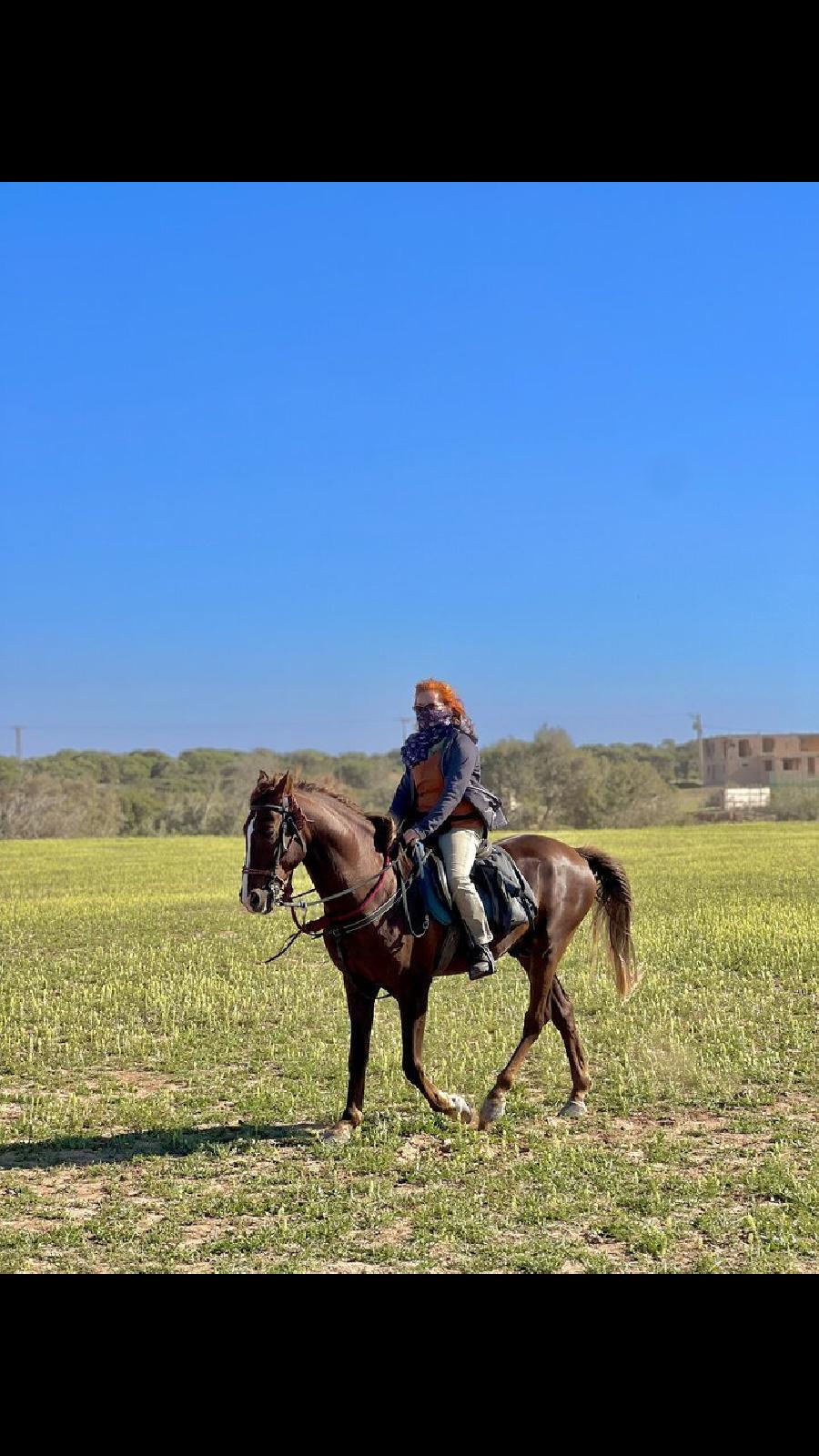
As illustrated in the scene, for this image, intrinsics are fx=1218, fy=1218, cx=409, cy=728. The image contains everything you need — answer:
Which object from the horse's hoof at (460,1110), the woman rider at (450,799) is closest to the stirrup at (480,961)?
the woman rider at (450,799)

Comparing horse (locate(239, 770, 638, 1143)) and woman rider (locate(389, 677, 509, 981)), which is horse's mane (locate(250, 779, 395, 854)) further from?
woman rider (locate(389, 677, 509, 981))

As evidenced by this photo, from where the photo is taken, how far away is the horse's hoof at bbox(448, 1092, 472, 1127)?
746 cm

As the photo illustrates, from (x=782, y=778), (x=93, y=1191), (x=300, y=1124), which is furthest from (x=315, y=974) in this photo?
(x=782, y=778)

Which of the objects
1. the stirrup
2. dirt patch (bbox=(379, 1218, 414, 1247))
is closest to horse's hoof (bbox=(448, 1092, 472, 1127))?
the stirrup

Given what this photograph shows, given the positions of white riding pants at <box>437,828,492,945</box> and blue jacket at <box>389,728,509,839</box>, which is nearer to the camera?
blue jacket at <box>389,728,509,839</box>

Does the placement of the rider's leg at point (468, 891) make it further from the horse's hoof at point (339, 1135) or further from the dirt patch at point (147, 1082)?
the dirt patch at point (147, 1082)

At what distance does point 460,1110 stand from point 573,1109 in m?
1.00

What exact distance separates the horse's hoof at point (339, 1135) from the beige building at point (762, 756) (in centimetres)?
8428

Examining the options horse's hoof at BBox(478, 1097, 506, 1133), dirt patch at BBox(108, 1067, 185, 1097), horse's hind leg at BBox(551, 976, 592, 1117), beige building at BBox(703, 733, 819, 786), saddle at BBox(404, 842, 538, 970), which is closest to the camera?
saddle at BBox(404, 842, 538, 970)

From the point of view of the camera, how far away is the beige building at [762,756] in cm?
8925

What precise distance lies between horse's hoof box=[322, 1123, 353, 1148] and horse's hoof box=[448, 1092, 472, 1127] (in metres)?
0.63

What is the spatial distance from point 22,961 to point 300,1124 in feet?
29.9
